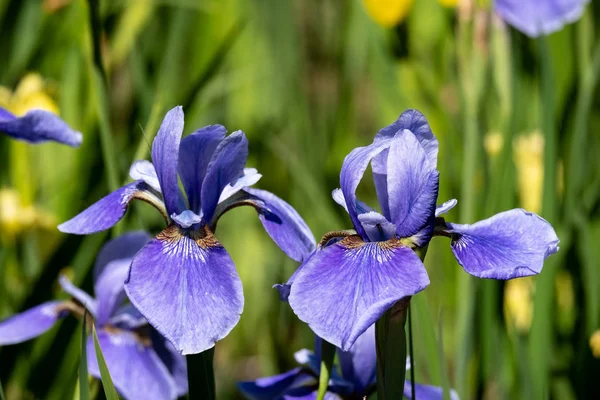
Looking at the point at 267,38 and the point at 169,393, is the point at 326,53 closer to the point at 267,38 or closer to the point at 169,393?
the point at 267,38

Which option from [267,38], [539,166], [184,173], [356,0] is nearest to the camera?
[184,173]

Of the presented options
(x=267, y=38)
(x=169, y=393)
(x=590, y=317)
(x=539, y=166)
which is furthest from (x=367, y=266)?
(x=267, y=38)

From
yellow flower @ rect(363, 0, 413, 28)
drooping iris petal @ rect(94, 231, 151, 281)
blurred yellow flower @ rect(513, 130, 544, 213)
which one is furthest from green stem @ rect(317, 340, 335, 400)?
yellow flower @ rect(363, 0, 413, 28)

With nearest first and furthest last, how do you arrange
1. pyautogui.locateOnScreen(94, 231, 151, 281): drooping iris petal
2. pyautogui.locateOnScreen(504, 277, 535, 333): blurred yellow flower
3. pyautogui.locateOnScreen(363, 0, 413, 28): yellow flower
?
1. pyautogui.locateOnScreen(94, 231, 151, 281): drooping iris petal
2. pyautogui.locateOnScreen(504, 277, 535, 333): blurred yellow flower
3. pyautogui.locateOnScreen(363, 0, 413, 28): yellow flower

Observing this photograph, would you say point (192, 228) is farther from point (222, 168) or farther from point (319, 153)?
point (319, 153)

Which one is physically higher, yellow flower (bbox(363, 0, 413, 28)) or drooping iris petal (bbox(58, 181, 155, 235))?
yellow flower (bbox(363, 0, 413, 28))

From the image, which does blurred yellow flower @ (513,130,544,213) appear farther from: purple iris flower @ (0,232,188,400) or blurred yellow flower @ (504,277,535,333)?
purple iris flower @ (0,232,188,400)
